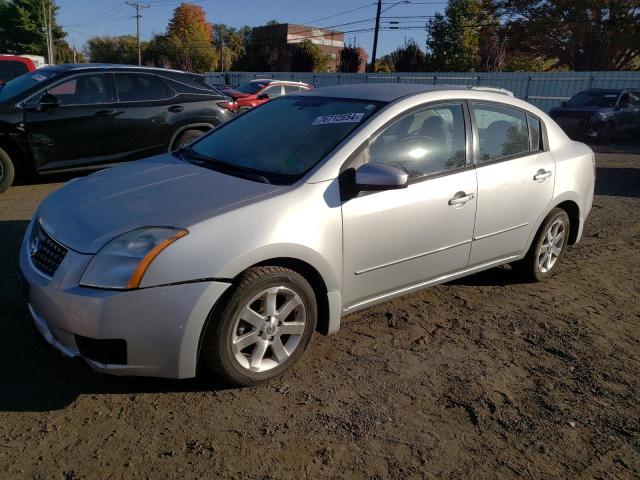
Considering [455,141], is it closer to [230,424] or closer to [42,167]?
[230,424]

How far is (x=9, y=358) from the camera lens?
2.92 metres

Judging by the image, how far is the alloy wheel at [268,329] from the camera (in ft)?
8.87

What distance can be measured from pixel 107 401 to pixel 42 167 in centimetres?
498

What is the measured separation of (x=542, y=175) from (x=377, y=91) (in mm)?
1525

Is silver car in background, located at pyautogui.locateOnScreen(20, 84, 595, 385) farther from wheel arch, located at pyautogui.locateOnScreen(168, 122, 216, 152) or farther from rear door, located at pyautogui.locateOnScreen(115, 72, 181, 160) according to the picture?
wheel arch, located at pyautogui.locateOnScreen(168, 122, 216, 152)

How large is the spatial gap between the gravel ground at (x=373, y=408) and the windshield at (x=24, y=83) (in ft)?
12.4

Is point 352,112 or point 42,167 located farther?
point 42,167

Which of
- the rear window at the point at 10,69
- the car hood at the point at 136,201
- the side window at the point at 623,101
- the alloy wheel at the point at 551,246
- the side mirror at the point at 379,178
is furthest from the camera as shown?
the side window at the point at 623,101

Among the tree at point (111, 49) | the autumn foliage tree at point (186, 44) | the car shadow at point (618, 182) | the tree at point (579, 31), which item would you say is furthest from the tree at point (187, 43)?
the car shadow at point (618, 182)

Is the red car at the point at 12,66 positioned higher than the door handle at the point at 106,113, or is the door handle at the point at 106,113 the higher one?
the red car at the point at 12,66

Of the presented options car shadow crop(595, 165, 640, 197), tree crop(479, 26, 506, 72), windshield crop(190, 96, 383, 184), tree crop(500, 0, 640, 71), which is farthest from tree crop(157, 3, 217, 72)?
windshield crop(190, 96, 383, 184)

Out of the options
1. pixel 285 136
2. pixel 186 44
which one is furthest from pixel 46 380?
pixel 186 44

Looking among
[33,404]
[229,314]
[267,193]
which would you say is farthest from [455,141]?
[33,404]

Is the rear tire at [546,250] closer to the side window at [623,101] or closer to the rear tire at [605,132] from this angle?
the rear tire at [605,132]
